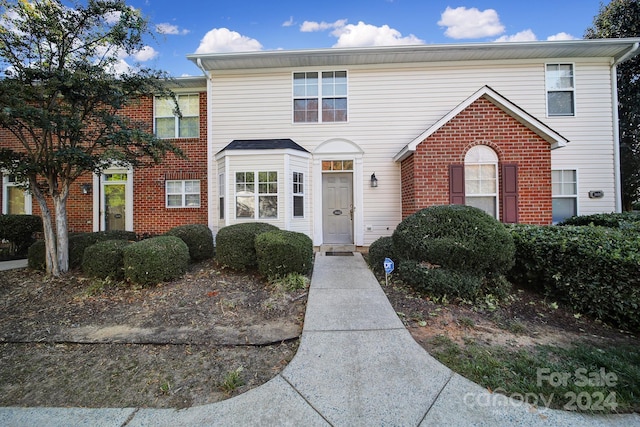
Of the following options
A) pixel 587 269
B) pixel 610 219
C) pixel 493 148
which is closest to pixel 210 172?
pixel 493 148

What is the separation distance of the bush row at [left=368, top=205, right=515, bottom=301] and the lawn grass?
126 centimetres

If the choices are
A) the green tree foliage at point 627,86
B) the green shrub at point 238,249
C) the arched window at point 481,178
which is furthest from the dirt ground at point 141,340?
the green tree foliage at point 627,86

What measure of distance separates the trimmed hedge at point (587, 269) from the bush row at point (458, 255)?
1.58 feet

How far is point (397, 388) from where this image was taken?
236 centimetres

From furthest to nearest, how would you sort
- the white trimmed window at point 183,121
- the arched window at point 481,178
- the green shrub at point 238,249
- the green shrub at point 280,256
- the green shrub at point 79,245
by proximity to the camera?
1. the white trimmed window at point 183,121
2. the arched window at point 481,178
3. the green shrub at point 79,245
4. the green shrub at point 238,249
5. the green shrub at point 280,256

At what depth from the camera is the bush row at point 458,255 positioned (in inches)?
167

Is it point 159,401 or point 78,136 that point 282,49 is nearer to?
point 78,136

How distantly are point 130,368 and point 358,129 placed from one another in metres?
7.70

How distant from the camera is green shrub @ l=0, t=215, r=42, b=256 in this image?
310 inches

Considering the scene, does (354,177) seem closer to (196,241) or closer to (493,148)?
(493,148)

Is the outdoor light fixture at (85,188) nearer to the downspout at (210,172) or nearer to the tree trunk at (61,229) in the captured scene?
the tree trunk at (61,229)

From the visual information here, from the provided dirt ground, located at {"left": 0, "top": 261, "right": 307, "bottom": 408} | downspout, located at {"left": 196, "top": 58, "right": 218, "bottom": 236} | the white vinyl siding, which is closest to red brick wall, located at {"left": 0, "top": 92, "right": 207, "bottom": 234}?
downspout, located at {"left": 196, "top": 58, "right": 218, "bottom": 236}

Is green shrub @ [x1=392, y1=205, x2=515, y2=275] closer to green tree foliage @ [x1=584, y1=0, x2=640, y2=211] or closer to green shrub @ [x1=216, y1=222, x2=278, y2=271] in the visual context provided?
green shrub @ [x1=216, y1=222, x2=278, y2=271]

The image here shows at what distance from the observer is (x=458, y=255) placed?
14.2 ft
